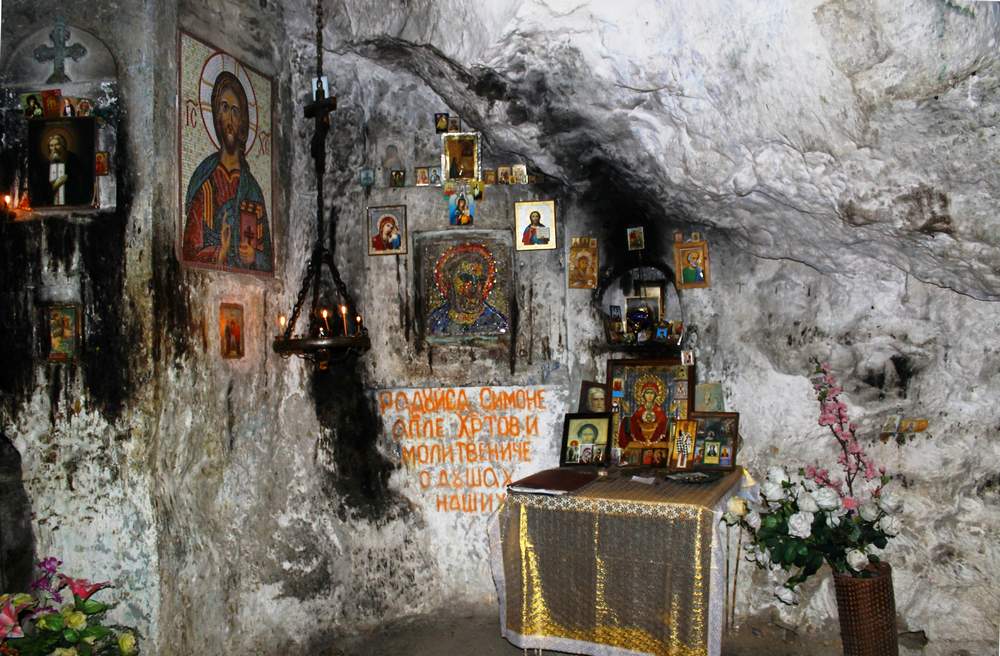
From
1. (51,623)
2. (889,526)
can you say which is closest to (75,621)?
(51,623)

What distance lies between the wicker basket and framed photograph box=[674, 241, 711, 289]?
6.13 feet

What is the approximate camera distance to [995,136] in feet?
10.5

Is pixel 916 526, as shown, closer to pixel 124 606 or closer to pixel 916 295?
pixel 916 295

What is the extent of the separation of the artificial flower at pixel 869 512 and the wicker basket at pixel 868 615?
0.99ft

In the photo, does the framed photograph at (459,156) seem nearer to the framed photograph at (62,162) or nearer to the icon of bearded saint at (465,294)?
the icon of bearded saint at (465,294)

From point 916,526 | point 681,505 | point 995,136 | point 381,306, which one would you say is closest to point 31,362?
point 381,306

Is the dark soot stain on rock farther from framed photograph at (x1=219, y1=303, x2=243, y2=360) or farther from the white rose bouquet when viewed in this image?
the white rose bouquet

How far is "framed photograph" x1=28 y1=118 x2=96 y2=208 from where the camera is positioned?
392 centimetres

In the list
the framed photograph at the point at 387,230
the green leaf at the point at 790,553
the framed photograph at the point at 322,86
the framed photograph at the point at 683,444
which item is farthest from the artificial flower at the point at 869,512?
the framed photograph at the point at 322,86

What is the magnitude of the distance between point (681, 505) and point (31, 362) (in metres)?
3.39

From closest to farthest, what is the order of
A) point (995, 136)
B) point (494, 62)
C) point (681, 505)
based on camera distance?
point (995, 136)
point (681, 505)
point (494, 62)

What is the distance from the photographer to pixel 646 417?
15.8 ft

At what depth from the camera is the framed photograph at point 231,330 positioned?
14.6 feet

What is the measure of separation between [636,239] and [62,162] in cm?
330
